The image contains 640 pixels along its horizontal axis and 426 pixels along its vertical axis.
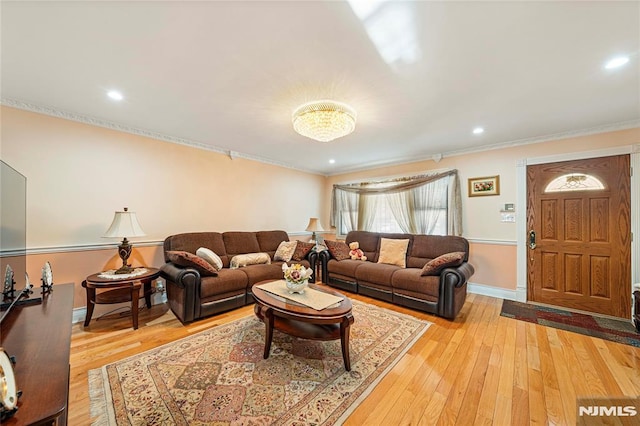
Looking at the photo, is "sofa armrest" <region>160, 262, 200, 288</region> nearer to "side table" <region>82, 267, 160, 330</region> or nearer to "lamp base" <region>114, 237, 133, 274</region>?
"side table" <region>82, 267, 160, 330</region>

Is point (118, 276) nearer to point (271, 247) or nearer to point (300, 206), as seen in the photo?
point (271, 247)

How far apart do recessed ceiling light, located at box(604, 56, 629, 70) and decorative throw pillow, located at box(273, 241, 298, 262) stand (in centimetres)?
396

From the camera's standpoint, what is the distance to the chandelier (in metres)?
2.30

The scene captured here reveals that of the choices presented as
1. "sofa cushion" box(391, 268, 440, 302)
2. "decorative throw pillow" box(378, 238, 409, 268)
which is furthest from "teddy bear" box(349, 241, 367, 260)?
"sofa cushion" box(391, 268, 440, 302)

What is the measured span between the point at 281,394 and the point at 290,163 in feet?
13.6

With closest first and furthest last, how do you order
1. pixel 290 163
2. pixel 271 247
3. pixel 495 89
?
pixel 495 89
pixel 271 247
pixel 290 163

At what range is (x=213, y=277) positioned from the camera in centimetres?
298

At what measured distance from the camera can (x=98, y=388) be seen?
1705 millimetres

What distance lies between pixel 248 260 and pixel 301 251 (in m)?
0.93

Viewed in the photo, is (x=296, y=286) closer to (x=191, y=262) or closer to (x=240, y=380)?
(x=240, y=380)

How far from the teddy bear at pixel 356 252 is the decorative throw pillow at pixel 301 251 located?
724mm

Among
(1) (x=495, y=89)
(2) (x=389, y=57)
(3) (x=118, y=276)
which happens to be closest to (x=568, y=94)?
(1) (x=495, y=89)

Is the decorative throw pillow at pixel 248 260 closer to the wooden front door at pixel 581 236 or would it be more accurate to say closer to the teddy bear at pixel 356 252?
the teddy bear at pixel 356 252

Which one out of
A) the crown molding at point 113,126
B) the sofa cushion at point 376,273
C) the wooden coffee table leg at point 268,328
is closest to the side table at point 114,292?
the wooden coffee table leg at point 268,328
